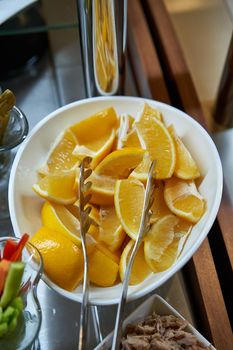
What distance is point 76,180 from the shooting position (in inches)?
28.5

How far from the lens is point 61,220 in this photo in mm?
694

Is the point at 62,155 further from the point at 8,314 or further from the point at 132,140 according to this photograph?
the point at 8,314

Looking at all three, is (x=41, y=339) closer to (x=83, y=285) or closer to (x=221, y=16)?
(x=83, y=285)

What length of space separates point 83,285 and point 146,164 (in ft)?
0.63

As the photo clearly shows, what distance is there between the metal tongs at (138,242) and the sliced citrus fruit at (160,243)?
1 centimetres

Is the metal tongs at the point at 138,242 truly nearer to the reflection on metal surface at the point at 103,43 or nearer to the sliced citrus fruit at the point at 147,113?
the sliced citrus fruit at the point at 147,113

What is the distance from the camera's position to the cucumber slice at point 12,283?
1.74ft

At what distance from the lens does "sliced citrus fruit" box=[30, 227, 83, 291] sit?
65 cm

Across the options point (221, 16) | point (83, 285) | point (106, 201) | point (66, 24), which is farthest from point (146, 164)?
point (221, 16)

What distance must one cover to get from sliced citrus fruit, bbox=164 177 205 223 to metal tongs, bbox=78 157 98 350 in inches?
4.4

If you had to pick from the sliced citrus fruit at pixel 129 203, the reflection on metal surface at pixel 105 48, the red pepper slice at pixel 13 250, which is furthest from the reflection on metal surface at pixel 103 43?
the red pepper slice at pixel 13 250

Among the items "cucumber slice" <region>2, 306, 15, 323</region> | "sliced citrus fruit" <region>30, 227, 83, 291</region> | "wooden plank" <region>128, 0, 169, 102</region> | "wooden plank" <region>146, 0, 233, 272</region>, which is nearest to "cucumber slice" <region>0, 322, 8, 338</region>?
"cucumber slice" <region>2, 306, 15, 323</region>

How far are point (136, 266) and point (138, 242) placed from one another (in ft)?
0.13

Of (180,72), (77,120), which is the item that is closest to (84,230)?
(77,120)
